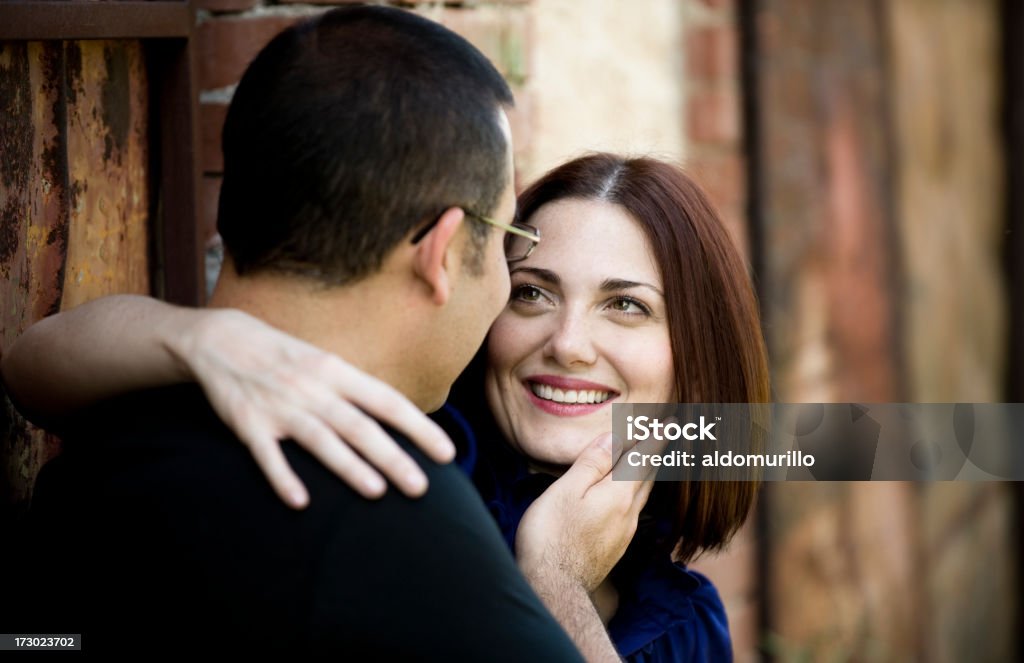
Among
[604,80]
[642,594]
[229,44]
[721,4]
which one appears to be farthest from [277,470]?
[721,4]

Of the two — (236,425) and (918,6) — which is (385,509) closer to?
(236,425)

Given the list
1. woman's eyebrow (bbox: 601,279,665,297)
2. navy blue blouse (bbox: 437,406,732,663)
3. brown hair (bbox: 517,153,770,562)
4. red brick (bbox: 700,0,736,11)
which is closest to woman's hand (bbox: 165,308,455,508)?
navy blue blouse (bbox: 437,406,732,663)

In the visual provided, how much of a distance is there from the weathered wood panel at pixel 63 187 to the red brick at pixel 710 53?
6.06 feet

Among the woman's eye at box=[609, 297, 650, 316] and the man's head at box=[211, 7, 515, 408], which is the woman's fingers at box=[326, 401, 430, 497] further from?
the woman's eye at box=[609, 297, 650, 316]

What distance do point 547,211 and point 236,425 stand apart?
42.7 inches

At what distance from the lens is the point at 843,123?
4.34 meters

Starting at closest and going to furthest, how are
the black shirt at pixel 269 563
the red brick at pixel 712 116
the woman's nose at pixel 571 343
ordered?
the black shirt at pixel 269 563
the woman's nose at pixel 571 343
the red brick at pixel 712 116

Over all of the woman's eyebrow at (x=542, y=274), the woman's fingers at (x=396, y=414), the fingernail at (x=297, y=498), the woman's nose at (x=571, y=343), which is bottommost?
the fingernail at (x=297, y=498)

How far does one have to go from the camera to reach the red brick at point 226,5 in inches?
99.7

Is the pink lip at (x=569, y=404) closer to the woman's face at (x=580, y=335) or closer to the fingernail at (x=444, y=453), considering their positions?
the woman's face at (x=580, y=335)

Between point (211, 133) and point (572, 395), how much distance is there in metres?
0.92

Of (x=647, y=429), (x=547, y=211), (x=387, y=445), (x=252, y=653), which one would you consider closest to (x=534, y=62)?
(x=547, y=211)

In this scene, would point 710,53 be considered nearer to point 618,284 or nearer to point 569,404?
point 618,284

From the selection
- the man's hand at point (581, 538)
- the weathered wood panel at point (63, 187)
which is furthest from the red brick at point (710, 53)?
the weathered wood panel at point (63, 187)
